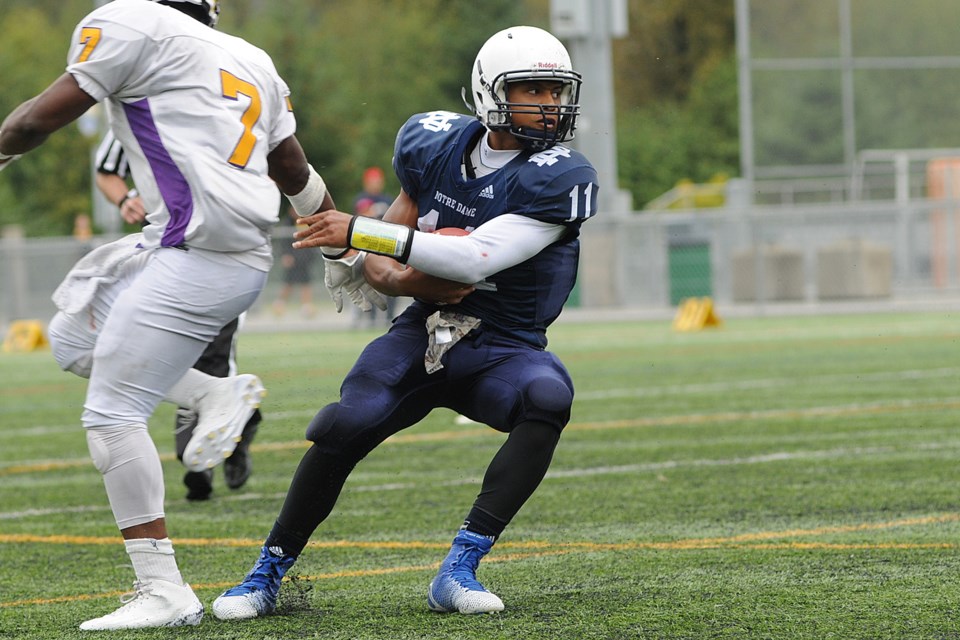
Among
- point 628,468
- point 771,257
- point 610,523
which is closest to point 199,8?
point 610,523

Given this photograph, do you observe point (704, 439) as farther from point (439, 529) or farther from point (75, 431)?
point (75, 431)

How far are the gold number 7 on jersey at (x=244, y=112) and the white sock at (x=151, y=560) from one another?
3.19 feet

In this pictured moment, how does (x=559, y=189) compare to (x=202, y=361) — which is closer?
(x=559, y=189)

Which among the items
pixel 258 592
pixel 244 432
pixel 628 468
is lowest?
pixel 628 468

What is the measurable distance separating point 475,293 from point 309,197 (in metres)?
0.57

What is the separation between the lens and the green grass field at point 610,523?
385 centimetres

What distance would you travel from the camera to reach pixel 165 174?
3865 mm

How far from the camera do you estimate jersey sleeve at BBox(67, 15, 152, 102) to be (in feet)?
12.3

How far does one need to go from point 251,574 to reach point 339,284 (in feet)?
2.67

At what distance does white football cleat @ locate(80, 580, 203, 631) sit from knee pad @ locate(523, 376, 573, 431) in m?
0.99

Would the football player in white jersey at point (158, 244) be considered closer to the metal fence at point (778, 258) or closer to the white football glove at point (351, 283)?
the white football glove at point (351, 283)

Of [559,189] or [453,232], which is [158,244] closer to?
[453,232]

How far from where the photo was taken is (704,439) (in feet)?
25.8

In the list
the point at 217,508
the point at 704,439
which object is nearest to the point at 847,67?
the point at 704,439
